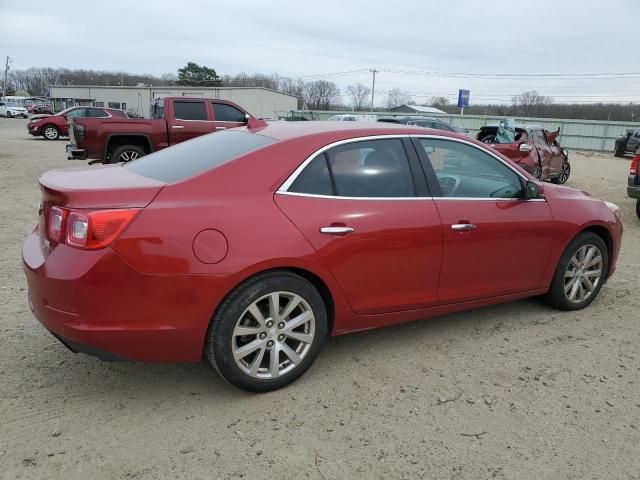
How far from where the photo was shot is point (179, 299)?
274cm

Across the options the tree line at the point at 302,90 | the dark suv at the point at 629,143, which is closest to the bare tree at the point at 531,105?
the tree line at the point at 302,90

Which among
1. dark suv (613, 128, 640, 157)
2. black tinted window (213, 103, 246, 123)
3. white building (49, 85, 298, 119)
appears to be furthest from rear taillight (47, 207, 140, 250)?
white building (49, 85, 298, 119)

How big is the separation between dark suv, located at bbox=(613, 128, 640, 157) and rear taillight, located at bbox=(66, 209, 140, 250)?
25.5 metres

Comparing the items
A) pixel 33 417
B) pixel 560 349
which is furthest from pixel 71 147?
pixel 560 349

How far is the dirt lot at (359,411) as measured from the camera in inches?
100

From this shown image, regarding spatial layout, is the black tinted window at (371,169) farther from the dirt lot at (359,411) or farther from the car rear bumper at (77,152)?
the car rear bumper at (77,152)

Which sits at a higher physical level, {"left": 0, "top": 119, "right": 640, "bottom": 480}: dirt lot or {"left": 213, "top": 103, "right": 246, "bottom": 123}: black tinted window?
{"left": 213, "top": 103, "right": 246, "bottom": 123}: black tinted window

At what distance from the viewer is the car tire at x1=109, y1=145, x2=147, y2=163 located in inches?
430

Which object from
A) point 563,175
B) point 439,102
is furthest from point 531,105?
point 563,175

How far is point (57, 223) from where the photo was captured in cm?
276

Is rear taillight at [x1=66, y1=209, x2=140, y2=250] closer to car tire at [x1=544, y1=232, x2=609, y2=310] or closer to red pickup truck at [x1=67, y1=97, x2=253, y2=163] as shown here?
car tire at [x1=544, y1=232, x2=609, y2=310]

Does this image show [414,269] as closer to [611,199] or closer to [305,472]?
[305,472]

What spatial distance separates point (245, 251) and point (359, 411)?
3.66ft

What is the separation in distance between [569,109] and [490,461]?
233ft
